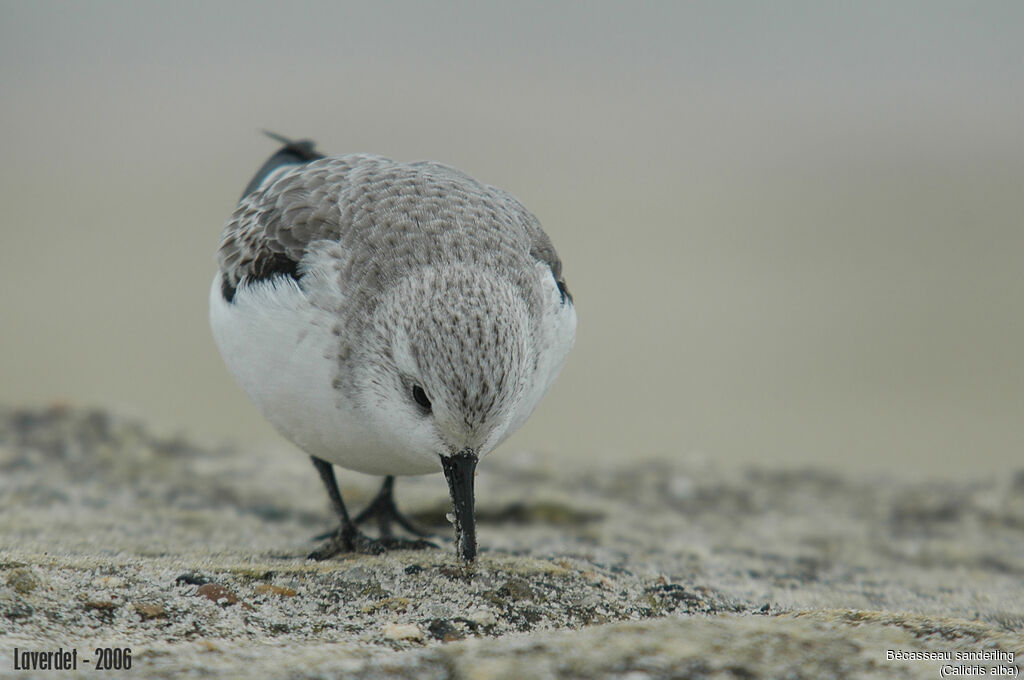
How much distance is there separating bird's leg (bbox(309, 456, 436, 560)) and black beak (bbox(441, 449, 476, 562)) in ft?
2.67

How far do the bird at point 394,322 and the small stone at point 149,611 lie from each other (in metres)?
0.99

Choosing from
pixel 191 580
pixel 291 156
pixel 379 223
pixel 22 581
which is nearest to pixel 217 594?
pixel 191 580

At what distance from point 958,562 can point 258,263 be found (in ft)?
14.3

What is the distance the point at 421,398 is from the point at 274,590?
905 millimetres

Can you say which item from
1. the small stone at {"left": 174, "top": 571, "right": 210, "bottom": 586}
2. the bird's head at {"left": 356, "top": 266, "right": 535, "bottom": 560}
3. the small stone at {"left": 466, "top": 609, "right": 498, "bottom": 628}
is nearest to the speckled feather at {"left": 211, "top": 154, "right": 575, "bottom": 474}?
the bird's head at {"left": 356, "top": 266, "right": 535, "bottom": 560}

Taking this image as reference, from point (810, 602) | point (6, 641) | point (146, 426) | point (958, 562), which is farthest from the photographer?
point (146, 426)

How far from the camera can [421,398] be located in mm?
3938

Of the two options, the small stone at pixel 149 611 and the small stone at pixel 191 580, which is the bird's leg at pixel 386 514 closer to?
the small stone at pixel 191 580

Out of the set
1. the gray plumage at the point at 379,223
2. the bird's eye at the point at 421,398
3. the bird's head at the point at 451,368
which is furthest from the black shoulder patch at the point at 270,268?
the bird's eye at the point at 421,398

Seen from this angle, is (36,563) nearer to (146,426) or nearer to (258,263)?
(258,263)

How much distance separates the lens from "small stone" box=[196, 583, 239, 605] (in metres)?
3.71

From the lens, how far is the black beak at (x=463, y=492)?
13.0ft

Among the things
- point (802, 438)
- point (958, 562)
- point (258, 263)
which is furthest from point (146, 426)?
point (802, 438)

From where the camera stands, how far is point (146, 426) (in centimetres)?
786
